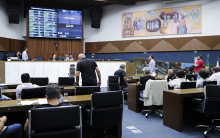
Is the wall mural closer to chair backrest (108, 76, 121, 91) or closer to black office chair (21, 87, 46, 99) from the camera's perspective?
chair backrest (108, 76, 121, 91)

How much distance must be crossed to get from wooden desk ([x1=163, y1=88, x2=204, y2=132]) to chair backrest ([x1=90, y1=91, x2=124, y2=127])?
149 cm

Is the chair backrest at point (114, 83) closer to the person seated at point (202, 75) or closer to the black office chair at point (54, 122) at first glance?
the person seated at point (202, 75)

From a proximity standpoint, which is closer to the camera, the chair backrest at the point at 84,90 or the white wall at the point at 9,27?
the chair backrest at the point at 84,90

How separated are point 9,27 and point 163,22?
9.81 metres

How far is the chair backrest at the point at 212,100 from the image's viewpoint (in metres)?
3.78

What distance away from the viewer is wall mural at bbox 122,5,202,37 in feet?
39.8

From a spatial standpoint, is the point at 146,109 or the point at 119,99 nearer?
the point at 119,99

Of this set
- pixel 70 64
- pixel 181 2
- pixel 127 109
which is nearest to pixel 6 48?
pixel 70 64

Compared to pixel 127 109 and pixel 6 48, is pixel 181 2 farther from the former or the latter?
pixel 6 48

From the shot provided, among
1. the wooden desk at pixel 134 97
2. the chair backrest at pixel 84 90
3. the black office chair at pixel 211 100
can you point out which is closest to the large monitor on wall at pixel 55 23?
the wooden desk at pixel 134 97

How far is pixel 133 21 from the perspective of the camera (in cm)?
1387

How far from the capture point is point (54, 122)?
6.93 ft

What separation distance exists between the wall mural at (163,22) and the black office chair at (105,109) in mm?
Answer: 10615

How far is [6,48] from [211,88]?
40.6ft
